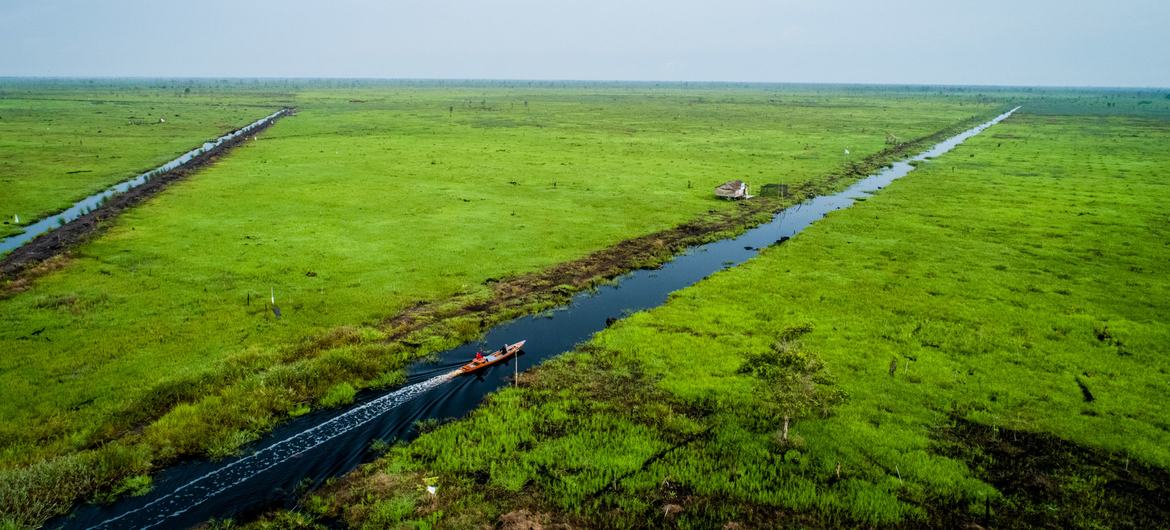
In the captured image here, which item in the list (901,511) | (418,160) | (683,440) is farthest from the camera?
(418,160)

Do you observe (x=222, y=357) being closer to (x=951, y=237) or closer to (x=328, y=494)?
(x=328, y=494)

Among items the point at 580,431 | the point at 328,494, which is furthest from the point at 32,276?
the point at 580,431

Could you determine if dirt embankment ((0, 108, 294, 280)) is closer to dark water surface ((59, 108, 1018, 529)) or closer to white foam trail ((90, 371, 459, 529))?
dark water surface ((59, 108, 1018, 529))

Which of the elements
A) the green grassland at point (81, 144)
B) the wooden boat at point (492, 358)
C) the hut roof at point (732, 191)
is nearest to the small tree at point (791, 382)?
the wooden boat at point (492, 358)

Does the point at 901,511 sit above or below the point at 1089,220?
below

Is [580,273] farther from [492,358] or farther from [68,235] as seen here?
[68,235]

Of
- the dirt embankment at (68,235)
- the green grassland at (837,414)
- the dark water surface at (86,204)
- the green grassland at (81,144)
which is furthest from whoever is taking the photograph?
the green grassland at (81,144)

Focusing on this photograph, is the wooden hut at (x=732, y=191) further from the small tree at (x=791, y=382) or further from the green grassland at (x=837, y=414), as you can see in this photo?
the small tree at (x=791, y=382)
